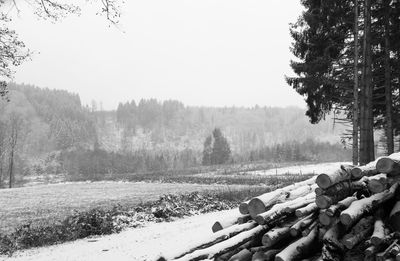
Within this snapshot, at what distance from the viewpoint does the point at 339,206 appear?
4387 mm

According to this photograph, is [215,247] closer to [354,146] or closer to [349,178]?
[349,178]

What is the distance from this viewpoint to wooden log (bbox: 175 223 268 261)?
474cm

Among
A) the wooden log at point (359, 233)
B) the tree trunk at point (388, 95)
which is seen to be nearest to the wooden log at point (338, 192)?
the wooden log at point (359, 233)

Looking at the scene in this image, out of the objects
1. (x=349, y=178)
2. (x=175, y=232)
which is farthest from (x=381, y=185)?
(x=175, y=232)

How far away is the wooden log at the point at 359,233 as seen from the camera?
4035 mm

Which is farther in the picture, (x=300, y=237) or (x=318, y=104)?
(x=318, y=104)

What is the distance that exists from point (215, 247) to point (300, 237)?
1.01m

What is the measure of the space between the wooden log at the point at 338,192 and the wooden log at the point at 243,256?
3.22ft

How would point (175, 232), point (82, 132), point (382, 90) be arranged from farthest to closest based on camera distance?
1. point (82, 132)
2. point (382, 90)
3. point (175, 232)

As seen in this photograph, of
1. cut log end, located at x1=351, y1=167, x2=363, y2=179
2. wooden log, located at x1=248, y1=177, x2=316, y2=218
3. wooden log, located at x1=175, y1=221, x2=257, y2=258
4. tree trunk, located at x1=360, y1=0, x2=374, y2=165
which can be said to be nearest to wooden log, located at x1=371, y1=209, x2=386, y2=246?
cut log end, located at x1=351, y1=167, x2=363, y2=179

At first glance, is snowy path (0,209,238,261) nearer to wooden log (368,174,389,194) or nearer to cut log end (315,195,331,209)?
cut log end (315,195,331,209)

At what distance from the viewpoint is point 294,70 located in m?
19.1

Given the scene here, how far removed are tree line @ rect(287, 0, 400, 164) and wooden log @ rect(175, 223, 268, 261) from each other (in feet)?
38.8

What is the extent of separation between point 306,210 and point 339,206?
401mm
